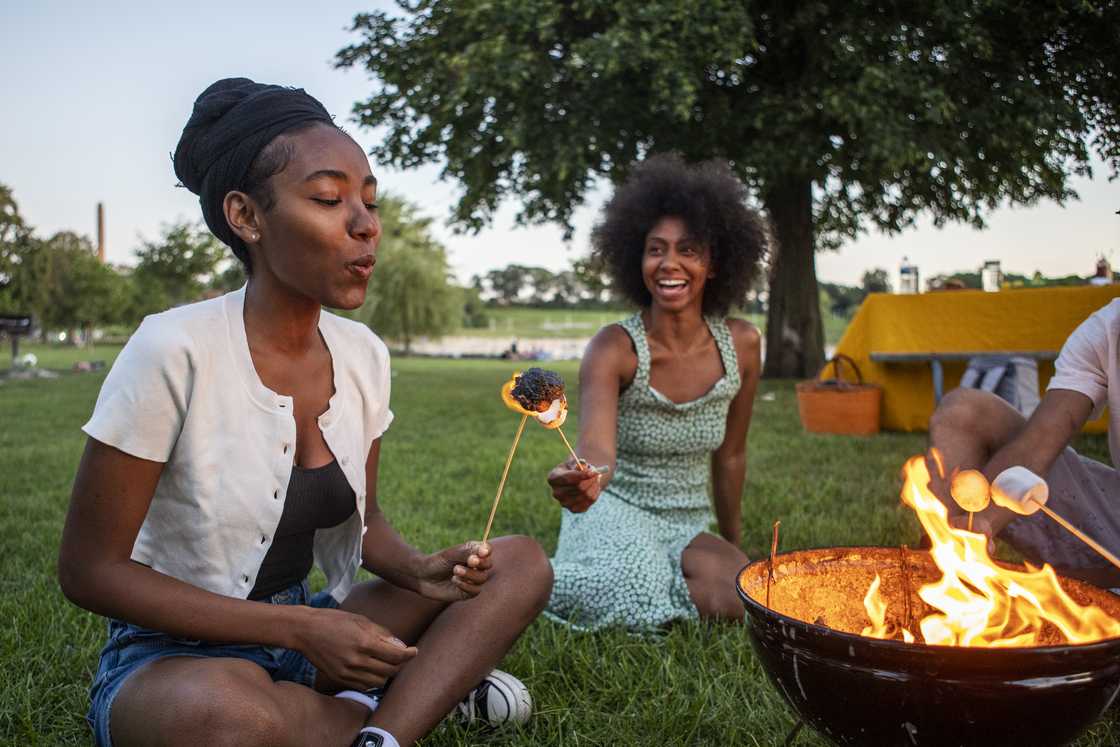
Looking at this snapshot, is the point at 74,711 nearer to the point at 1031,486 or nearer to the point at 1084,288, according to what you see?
the point at 1031,486

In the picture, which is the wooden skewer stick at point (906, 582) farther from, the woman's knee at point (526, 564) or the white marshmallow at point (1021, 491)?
the woman's knee at point (526, 564)

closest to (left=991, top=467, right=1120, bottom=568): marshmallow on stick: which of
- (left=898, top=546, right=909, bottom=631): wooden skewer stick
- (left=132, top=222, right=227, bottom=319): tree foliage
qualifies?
(left=898, top=546, right=909, bottom=631): wooden skewer stick

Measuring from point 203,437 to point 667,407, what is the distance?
1.88 m

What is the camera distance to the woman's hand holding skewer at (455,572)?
1.89 meters

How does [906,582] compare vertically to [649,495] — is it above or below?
above

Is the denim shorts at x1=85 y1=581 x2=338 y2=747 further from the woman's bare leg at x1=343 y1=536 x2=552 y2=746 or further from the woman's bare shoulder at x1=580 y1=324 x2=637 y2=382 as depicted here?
the woman's bare shoulder at x1=580 y1=324 x2=637 y2=382

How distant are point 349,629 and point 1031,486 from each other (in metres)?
1.31

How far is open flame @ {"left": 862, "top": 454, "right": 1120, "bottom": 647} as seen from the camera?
1.54m

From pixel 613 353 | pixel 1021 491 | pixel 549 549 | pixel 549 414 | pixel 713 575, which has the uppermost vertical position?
pixel 613 353

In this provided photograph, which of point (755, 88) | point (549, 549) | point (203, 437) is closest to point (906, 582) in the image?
point (203, 437)

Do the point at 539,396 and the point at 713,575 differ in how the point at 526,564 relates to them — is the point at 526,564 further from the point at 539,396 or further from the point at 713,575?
the point at 713,575

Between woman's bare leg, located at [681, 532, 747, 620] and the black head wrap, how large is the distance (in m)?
1.94

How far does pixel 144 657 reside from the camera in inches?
72.8

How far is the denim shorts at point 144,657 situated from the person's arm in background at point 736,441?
77.2 inches
